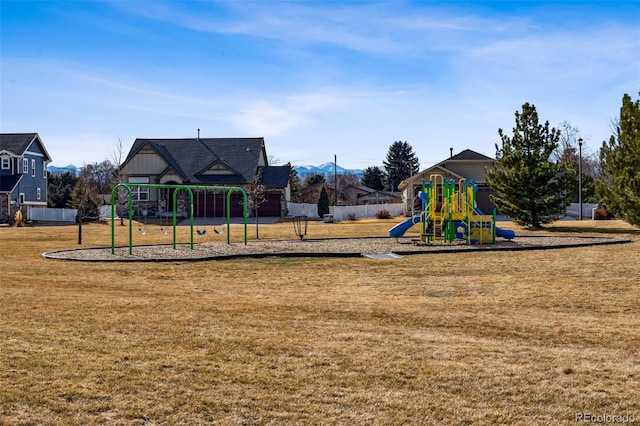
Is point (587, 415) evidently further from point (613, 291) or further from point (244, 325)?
point (613, 291)

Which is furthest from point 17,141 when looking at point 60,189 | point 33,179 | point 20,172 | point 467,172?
point 467,172

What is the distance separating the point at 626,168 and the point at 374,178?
67.3 m

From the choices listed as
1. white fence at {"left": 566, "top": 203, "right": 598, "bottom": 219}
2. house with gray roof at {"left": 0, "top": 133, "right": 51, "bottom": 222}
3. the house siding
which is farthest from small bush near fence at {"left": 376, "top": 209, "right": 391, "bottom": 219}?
the house siding

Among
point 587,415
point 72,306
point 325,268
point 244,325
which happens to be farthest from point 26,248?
point 587,415

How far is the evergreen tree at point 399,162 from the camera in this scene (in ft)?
314

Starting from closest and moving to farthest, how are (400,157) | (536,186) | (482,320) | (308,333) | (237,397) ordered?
(237,397)
(308,333)
(482,320)
(536,186)
(400,157)

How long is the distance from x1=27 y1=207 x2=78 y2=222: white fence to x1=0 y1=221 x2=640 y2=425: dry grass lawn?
43.3 metres

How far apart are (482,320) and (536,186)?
86.5 feet

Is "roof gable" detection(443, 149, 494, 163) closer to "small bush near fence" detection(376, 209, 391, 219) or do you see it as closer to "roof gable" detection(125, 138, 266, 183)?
"small bush near fence" detection(376, 209, 391, 219)

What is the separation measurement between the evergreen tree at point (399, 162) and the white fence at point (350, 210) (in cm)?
3596

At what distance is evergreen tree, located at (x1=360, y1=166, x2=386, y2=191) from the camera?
95188 millimetres

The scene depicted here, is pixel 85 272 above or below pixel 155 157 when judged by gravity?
below

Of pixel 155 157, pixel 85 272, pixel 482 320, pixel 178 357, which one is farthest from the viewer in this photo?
pixel 155 157

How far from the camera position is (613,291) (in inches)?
490
